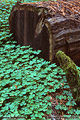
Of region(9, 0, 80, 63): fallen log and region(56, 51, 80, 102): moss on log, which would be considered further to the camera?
region(9, 0, 80, 63): fallen log

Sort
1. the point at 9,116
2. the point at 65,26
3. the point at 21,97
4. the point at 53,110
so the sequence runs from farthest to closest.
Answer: the point at 65,26 < the point at 21,97 < the point at 53,110 < the point at 9,116

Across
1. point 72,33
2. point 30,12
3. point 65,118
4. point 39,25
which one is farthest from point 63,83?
point 30,12

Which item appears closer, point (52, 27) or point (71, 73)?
point (71, 73)

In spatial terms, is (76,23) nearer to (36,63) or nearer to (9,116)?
(36,63)

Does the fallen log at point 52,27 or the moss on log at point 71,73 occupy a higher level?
the fallen log at point 52,27

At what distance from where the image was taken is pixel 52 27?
3070 millimetres

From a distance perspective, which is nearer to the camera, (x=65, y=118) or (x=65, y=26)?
(x=65, y=118)

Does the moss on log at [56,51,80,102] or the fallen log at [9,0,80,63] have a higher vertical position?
the fallen log at [9,0,80,63]

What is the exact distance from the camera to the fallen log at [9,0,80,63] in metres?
3.17

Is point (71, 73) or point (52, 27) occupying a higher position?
point (52, 27)

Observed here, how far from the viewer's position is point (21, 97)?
2.56 metres

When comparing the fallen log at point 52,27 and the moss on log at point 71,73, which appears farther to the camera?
the fallen log at point 52,27

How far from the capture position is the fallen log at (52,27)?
10.4ft

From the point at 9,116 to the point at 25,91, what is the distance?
56 cm
